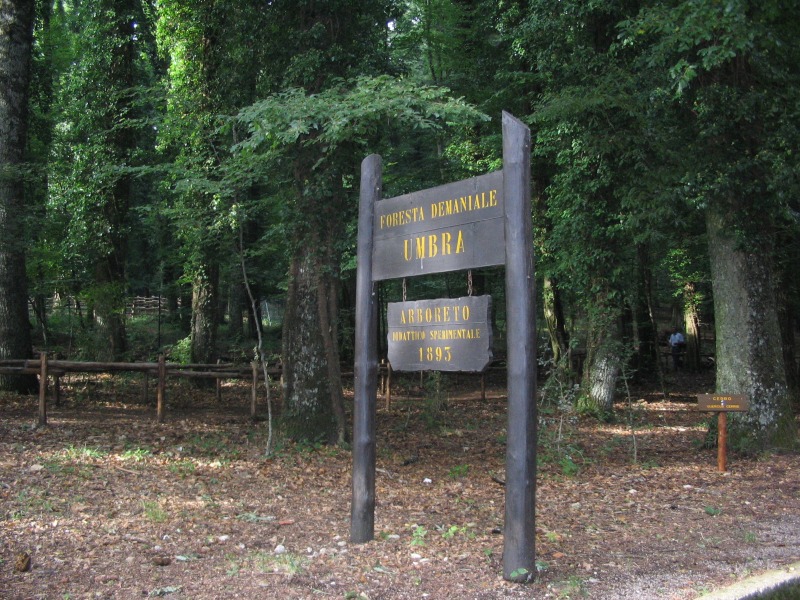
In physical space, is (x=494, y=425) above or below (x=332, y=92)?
below

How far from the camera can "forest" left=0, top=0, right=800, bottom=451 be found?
29.4 feet

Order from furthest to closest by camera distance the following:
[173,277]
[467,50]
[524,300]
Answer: [173,277] → [467,50] → [524,300]

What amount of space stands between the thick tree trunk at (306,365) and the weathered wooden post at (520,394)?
17.1ft

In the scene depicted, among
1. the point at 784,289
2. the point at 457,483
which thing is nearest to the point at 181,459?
the point at 457,483

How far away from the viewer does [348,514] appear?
6.69 meters

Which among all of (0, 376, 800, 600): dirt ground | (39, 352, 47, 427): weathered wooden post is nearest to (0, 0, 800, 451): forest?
(0, 376, 800, 600): dirt ground

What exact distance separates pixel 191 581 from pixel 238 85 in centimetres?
836

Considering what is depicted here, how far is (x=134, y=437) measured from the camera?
986 cm

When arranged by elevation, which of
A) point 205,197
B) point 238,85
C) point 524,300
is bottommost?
point 524,300

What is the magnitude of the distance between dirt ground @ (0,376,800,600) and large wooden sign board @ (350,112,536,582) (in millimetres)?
519

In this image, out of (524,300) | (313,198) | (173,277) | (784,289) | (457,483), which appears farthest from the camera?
(173,277)

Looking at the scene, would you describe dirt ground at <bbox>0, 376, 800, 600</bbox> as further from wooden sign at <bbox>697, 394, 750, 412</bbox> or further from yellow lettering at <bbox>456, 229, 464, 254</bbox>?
yellow lettering at <bbox>456, 229, 464, 254</bbox>

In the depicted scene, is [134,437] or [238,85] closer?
[134,437]

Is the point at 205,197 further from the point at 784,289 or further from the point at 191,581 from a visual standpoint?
the point at 784,289
